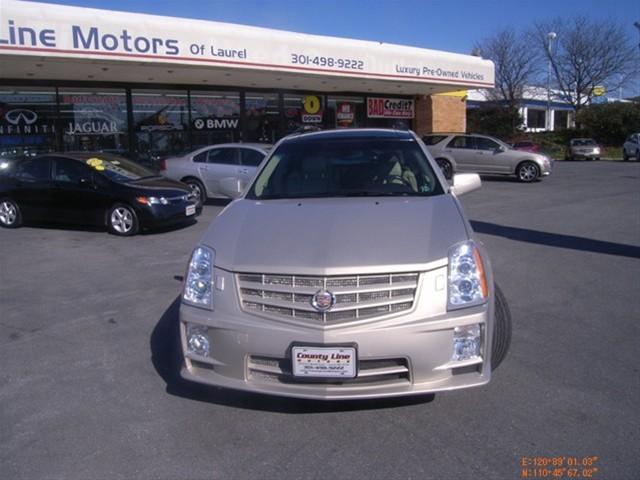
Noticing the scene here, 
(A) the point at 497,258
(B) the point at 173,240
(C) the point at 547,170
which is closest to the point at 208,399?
(A) the point at 497,258

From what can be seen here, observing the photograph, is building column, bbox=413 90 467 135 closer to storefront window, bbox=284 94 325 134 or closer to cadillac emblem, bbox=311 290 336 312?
storefront window, bbox=284 94 325 134

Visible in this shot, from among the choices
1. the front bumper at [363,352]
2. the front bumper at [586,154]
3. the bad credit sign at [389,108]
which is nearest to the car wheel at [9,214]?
the front bumper at [363,352]

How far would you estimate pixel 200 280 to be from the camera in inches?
138

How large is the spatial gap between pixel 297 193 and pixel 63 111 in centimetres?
1489

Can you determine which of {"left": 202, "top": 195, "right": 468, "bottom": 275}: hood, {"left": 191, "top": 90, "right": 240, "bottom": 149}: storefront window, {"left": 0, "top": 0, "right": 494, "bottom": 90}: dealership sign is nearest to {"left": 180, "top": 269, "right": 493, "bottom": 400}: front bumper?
{"left": 202, "top": 195, "right": 468, "bottom": 275}: hood

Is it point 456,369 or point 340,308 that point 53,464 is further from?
point 456,369

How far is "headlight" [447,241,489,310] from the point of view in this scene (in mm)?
3234

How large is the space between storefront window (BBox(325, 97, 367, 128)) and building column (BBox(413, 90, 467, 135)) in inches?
107

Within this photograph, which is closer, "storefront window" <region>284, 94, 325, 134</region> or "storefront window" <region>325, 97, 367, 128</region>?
"storefront window" <region>284, 94, 325, 134</region>

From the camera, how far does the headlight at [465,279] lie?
127 inches

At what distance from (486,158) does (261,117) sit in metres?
8.08

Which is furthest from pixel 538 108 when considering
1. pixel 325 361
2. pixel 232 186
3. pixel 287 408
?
pixel 325 361

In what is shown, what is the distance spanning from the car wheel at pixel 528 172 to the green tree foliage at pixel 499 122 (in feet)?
79.2

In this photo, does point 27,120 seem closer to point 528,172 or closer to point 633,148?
point 528,172
